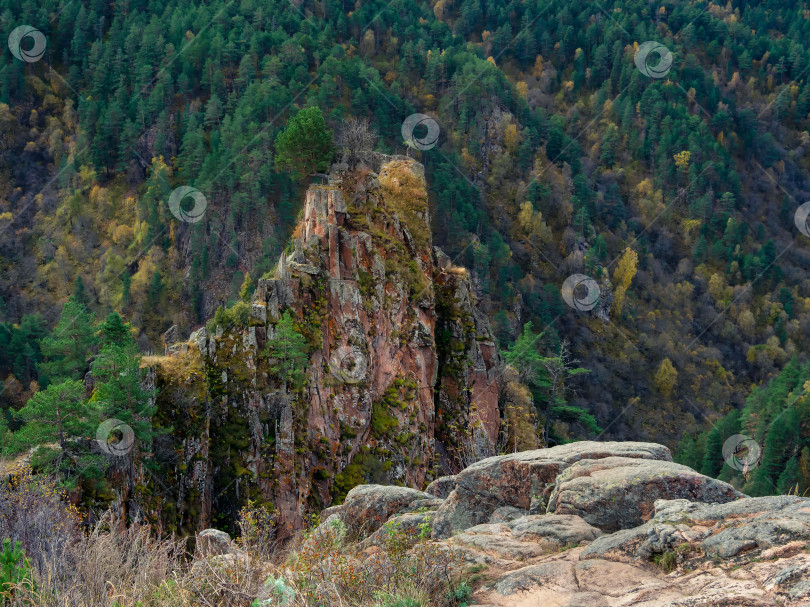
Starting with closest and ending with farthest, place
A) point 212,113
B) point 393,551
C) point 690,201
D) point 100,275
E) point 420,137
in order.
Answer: point 393,551, point 100,275, point 212,113, point 420,137, point 690,201

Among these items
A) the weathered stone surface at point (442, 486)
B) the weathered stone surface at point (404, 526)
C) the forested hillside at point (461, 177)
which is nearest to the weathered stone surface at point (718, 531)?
the weathered stone surface at point (404, 526)

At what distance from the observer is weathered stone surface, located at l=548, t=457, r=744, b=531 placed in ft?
34.6

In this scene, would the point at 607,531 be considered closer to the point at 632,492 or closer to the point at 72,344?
the point at 632,492

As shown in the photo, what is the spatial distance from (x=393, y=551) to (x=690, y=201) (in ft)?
446

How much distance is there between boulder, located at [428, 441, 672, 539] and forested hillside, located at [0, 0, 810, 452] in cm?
5805

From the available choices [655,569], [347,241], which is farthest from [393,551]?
[347,241]

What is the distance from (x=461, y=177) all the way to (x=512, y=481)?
101604 millimetres

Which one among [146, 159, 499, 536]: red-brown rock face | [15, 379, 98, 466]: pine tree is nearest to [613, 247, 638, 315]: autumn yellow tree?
[146, 159, 499, 536]: red-brown rock face

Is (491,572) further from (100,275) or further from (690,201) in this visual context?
(690,201)

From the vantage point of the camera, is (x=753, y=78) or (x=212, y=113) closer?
(x=212, y=113)

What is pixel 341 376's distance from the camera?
3019 cm

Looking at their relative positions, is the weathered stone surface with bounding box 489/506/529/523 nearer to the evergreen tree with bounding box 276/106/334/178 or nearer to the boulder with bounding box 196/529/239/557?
the boulder with bounding box 196/529/239/557

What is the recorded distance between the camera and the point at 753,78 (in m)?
164

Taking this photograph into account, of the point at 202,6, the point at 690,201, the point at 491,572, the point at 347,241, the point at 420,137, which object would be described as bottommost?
the point at 491,572
